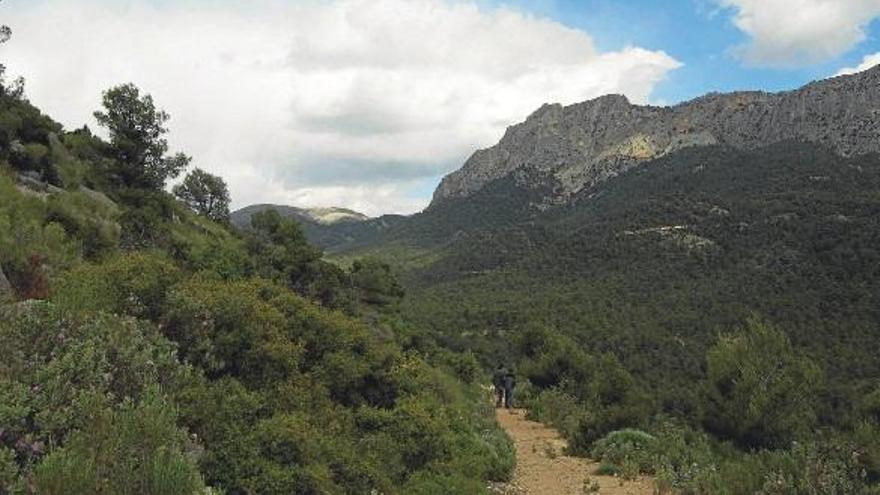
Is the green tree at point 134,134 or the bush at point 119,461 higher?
the green tree at point 134,134

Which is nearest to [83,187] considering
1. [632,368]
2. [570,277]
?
[632,368]

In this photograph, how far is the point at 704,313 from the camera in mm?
77688

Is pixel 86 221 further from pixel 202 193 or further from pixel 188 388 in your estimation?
pixel 202 193

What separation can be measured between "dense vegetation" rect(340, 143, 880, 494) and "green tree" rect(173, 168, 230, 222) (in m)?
18.9

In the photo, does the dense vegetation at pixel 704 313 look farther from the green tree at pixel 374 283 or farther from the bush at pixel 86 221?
the bush at pixel 86 221

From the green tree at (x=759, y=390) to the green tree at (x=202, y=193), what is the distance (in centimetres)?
4617

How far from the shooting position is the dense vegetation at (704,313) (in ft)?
61.5

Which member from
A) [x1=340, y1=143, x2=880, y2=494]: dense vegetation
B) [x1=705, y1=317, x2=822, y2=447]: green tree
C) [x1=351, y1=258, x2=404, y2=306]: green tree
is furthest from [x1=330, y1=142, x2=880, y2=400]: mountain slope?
[x1=705, y1=317, x2=822, y2=447]: green tree

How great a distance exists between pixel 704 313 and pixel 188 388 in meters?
76.0

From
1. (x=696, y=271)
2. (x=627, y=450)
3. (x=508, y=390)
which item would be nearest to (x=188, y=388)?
(x=627, y=450)

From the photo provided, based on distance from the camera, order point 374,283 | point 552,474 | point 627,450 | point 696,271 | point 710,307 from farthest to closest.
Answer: point 696,271 → point 710,307 → point 374,283 → point 627,450 → point 552,474

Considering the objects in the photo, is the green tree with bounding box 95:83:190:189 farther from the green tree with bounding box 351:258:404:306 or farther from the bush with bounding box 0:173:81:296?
the green tree with bounding box 351:258:404:306

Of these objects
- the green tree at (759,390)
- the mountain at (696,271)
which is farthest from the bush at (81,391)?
the mountain at (696,271)

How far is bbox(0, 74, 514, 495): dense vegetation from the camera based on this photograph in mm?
5949
